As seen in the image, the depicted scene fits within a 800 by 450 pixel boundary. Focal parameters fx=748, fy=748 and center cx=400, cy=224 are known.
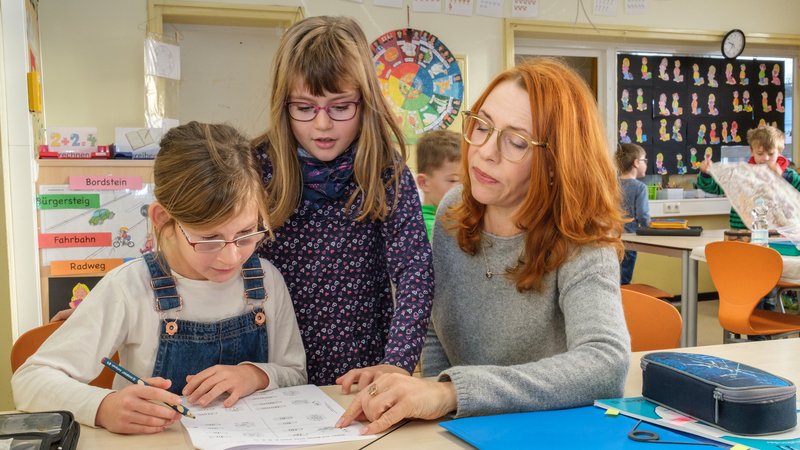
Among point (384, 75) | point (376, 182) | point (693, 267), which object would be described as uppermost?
point (384, 75)

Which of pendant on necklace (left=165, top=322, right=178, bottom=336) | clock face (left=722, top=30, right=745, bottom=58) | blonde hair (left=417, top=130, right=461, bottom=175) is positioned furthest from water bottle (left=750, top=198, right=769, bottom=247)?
pendant on necklace (left=165, top=322, right=178, bottom=336)

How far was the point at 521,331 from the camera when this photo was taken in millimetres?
1340

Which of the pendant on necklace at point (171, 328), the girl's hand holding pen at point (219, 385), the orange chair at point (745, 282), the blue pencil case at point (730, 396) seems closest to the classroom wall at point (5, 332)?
the pendant on necklace at point (171, 328)

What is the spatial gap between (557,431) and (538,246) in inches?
15.8

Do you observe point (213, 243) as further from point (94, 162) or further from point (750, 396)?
point (94, 162)

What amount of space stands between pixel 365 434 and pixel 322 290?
0.57 m

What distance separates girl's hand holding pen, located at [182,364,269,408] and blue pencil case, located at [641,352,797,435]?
2.07 feet

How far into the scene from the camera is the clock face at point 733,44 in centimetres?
598

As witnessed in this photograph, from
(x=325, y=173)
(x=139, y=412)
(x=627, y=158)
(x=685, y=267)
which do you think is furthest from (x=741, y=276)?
(x=139, y=412)

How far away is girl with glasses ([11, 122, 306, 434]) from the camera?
1174mm

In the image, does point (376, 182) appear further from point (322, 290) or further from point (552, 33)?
point (552, 33)

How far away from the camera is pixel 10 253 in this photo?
7.46 ft

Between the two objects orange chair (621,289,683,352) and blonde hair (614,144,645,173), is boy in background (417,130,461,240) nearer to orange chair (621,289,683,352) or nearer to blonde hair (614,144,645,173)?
orange chair (621,289,683,352)

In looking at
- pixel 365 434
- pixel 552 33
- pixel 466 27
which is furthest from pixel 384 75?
pixel 365 434
